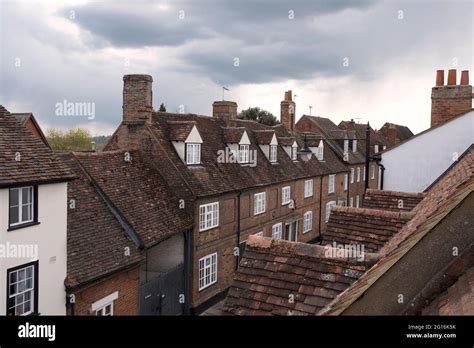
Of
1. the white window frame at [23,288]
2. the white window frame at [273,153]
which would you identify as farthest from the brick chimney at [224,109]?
the white window frame at [23,288]

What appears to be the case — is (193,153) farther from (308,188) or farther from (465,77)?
(308,188)

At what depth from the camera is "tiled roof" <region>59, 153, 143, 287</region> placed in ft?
39.1

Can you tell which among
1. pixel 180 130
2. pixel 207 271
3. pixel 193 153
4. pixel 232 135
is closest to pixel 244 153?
pixel 232 135

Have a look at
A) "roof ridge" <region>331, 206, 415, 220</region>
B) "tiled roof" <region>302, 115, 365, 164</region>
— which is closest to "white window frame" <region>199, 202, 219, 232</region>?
"roof ridge" <region>331, 206, 415, 220</region>

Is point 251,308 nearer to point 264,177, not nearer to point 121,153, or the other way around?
point 121,153

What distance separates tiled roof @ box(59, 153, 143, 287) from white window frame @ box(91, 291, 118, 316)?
2.91 ft

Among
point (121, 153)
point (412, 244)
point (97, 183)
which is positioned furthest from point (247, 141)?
point (412, 244)

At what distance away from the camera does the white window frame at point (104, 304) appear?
1203cm

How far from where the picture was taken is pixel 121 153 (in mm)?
17828

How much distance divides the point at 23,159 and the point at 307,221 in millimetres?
23599

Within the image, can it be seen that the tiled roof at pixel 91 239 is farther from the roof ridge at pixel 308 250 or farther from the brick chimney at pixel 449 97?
the brick chimney at pixel 449 97

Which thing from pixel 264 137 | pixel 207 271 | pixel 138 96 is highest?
pixel 138 96

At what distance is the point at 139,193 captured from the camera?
1661 cm
